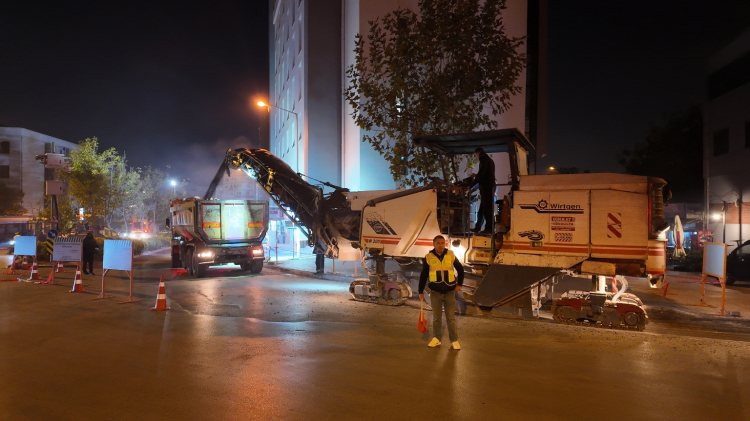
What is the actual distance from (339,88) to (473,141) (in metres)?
18.7

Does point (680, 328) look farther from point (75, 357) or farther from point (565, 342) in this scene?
point (75, 357)

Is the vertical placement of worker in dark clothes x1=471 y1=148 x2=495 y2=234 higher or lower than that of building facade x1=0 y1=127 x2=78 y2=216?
lower

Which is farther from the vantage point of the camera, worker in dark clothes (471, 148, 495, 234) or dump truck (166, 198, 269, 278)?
dump truck (166, 198, 269, 278)

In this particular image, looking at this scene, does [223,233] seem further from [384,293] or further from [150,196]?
[150,196]

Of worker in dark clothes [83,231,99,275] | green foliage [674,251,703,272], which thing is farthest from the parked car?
worker in dark clothes [83,231,99,275]

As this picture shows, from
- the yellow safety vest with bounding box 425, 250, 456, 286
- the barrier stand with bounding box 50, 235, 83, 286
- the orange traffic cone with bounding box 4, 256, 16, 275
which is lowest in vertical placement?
the orange traffic cone with bounding box 4, 256, 16, 275

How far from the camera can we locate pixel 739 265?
45.1 ft

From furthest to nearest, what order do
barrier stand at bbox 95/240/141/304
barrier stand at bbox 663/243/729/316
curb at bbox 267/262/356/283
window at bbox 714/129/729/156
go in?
window at bbox 714/129/729/156
curb at bbox 267/262/356/283
barrier stand at bbox 95/240/141/304
barrier stand at bbox 663/243/729/316

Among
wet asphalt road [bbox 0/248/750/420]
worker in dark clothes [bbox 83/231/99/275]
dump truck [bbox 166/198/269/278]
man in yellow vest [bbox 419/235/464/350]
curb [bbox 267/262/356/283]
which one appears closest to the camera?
wet asphalt road [bbox 0/248/750/420]

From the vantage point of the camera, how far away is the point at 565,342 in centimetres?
690

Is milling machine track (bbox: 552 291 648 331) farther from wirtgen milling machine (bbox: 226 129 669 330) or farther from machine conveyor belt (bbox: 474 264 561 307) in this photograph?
machine conveyor belt (bbox: 474 264 561 307)

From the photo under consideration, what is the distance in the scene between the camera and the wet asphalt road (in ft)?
14.6

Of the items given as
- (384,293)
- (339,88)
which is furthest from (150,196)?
(384,293)

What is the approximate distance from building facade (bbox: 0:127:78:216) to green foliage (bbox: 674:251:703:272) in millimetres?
65320
